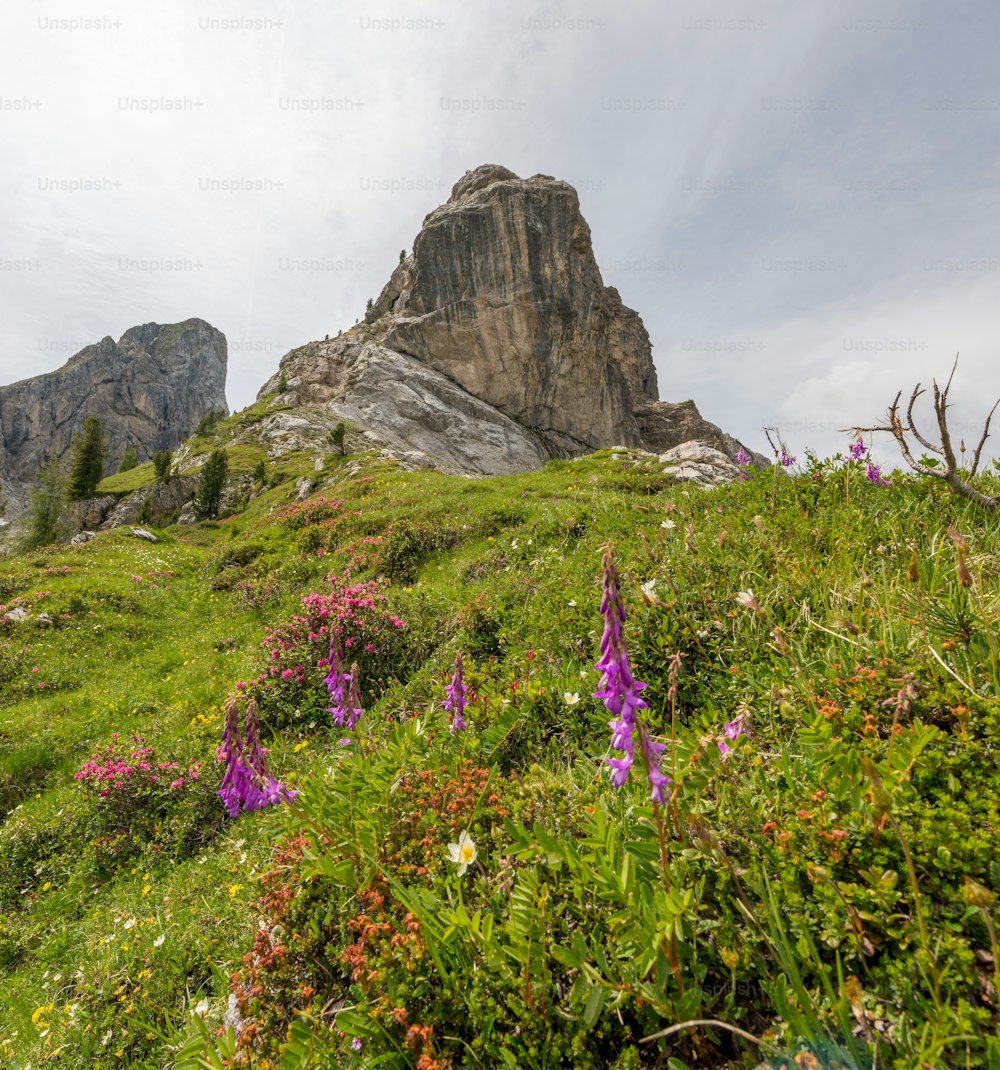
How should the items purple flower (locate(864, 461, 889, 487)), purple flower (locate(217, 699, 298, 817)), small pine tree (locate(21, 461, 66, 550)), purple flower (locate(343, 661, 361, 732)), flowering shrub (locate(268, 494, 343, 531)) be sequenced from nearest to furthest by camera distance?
purple flower (locate(217, 699, 298, 817)), purple flower (locate(343, 661, 361, 732)), purple flower (locate(864, 461, 889, 487)), flowering shrub (locate(268, 494, 343, 531)), small pine tree (locate(21, 461, 66, 550))

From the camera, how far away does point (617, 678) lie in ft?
7.00

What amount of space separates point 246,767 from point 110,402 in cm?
21131

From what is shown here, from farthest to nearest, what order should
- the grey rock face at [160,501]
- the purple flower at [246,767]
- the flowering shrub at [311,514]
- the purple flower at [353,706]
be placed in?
the grey rock face at [160,501] → the flowering shrub at [311,514] → the purple flower at [353,706] → the purple flower at [246,767]

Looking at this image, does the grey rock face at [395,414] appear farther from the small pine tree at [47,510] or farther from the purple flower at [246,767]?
the purple flower at [246,767]

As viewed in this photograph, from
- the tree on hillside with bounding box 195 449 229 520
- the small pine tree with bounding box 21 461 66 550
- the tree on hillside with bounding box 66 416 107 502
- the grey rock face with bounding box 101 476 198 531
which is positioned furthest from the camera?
the tree on hillside with bounding box 66 416 107 502

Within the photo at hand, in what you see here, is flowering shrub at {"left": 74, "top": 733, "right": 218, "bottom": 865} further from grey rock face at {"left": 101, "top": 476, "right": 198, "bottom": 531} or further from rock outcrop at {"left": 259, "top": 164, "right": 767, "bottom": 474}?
rock outcrop at {"left": 259, "top": 164, "right": 767, "bottom": 474}

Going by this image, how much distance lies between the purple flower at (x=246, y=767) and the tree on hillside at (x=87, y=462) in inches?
2632

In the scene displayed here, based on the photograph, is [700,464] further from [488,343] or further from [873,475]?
[488,343]

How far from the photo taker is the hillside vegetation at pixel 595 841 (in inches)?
70.4

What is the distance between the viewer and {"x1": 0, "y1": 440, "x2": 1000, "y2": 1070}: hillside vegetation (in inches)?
70.4

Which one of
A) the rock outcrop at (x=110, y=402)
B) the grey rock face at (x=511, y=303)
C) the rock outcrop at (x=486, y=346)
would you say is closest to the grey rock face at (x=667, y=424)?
the rock outcrop at (x=486, y=346)

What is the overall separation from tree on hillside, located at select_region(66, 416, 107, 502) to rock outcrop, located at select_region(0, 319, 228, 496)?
9413 centimetres

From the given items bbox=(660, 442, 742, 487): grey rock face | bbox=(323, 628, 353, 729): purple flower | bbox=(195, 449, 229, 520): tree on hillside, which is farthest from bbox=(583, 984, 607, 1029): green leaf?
bbox=(195, 449, 229, 520): tree on hillside

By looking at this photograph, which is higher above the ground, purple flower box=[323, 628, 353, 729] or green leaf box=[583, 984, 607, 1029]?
purple flower box=[323, 628, 353, 729]
